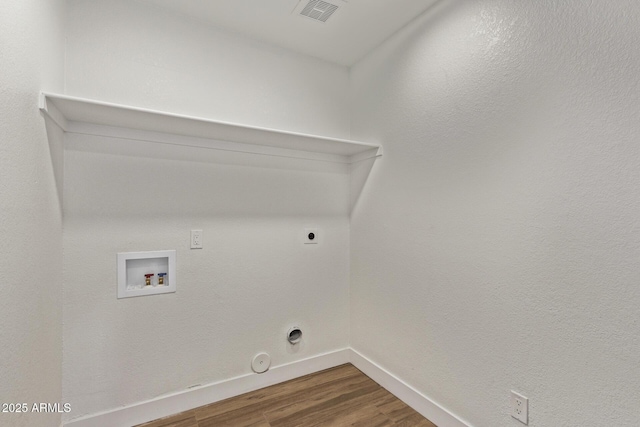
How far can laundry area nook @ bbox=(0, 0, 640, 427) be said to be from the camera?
1.15 metres

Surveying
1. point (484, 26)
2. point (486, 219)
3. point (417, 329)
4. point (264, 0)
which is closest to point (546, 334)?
point (486, 219)

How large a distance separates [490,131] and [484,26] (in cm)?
56

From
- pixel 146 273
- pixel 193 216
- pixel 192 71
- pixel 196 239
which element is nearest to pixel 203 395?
pixel 146 273

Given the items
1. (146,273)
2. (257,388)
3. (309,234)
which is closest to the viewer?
(146,273)

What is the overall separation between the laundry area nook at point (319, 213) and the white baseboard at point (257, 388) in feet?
0.04

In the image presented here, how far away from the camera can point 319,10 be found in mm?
1878

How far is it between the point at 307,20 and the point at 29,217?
187cm

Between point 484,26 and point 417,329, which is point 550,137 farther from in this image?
point 417,329

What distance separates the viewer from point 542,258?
1.31 m

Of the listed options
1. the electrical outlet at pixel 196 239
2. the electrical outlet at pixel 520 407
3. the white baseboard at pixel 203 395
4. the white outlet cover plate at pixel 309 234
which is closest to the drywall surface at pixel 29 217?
the white baseboard at pixel 203 395

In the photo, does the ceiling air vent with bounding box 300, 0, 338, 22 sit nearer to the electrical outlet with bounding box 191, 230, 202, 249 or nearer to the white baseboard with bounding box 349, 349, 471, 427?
the electrical outlet with bounding box 191, 230, 202, 249

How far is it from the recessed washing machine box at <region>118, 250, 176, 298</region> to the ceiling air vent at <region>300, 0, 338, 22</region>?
5.75 feet

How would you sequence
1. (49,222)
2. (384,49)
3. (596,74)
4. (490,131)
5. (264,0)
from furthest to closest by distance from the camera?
(384,49) < (264,0) < (490,131) < (49,222) < (596,74)

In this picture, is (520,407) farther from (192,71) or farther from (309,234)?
(192,71)
